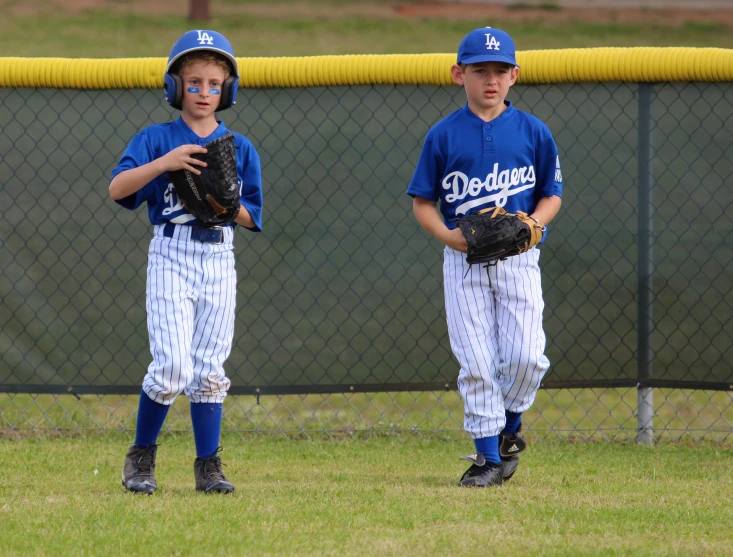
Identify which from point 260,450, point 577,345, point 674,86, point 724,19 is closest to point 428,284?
point 577,345

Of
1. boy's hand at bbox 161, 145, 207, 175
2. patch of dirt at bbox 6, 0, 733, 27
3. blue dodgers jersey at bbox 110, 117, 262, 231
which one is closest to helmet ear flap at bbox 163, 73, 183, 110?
blue dodgers jersey at bbox 110, 117, 262, 231

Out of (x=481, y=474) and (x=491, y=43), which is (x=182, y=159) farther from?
(x=481, y=474)

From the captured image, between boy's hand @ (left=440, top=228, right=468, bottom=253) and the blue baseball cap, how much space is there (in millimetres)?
605

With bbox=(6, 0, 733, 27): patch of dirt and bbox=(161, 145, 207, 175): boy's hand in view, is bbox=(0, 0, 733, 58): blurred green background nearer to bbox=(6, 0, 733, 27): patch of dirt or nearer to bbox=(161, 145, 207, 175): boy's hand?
bbox=(6, 0, 733, 27): patch of dirt

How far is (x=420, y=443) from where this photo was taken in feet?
15.6

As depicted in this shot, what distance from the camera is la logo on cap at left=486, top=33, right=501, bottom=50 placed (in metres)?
3.67

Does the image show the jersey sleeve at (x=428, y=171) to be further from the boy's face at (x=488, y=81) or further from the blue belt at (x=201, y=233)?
the blue belt at (x=201, y=233)

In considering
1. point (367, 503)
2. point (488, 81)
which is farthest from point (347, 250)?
point (367, 503)

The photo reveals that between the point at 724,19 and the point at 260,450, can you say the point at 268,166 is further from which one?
the point at 724,19

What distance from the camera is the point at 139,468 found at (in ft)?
11.9

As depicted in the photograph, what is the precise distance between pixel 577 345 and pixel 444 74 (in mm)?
1340

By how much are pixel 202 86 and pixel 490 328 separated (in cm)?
134

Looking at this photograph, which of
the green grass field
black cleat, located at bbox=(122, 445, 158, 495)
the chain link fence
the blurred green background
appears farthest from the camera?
the blurred green background

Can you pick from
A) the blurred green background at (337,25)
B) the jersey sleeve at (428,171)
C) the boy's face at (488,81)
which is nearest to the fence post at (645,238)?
the boy's face at (488,81)
